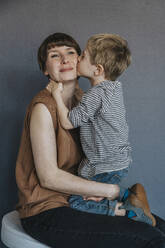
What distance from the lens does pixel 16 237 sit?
4.90 ft

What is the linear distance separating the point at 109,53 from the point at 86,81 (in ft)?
2.32

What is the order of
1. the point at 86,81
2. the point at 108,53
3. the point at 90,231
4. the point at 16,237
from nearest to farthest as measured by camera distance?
the point at 90,231
the point at 16,237
the point at 108,53
the point at 86,81

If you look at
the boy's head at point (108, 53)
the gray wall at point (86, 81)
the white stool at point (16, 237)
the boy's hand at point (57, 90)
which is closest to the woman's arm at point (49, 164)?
the boy's hand at point (57, 90)

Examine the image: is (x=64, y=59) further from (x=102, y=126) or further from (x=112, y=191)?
(x=112, y=191)

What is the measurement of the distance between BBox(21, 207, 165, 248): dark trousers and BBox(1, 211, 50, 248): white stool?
2 centimetres

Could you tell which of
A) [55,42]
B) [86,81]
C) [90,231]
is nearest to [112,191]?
[90,231]

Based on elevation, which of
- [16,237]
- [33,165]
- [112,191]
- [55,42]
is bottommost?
[16,237]

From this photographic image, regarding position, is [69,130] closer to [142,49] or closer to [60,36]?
[60,36]

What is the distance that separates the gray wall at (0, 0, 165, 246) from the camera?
220 cm

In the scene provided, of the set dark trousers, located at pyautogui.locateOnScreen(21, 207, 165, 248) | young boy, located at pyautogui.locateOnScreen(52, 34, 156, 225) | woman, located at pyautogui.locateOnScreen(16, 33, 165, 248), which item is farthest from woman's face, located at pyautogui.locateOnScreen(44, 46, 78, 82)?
dark trousers, located at pyautogui.locateOnScreen(21, 207, 165, 248)

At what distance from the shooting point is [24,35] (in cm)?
220

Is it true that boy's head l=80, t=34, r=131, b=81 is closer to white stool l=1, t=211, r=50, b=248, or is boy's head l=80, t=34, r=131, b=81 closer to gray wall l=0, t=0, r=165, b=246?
gray wall l=0, t=0, r=165, b=246

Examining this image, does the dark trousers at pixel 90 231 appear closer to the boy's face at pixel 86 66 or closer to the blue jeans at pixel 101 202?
the blue jeans at pixel 101 202

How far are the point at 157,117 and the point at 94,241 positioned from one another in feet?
3.96
